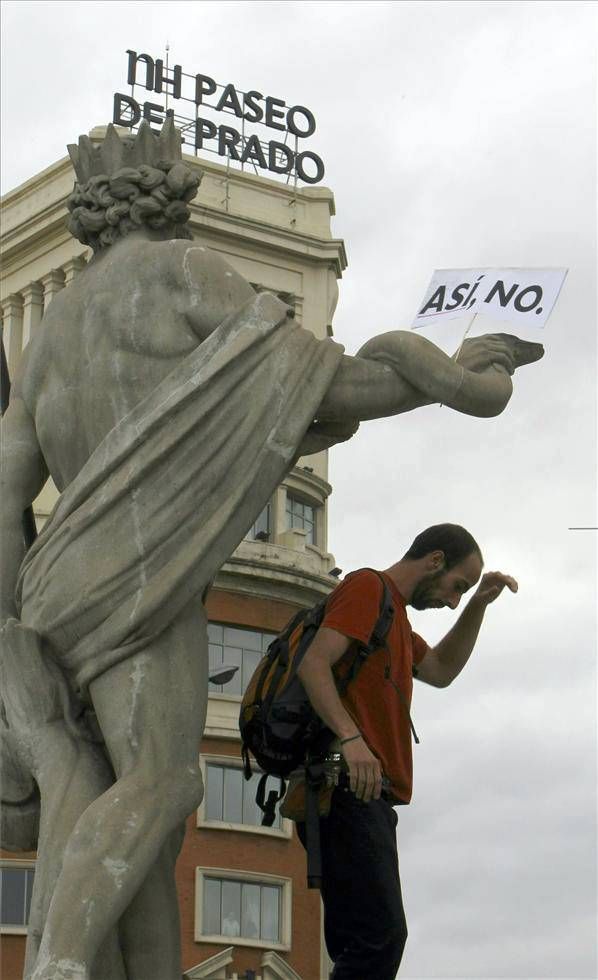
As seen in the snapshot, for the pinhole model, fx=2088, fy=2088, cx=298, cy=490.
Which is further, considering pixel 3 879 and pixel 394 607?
pixel 3 879

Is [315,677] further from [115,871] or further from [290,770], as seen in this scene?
[115,871]

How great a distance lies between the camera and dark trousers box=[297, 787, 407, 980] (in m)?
7.85

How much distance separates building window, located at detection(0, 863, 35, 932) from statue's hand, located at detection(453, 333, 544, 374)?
40.0 metres

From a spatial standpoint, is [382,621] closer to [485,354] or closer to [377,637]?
[377,637]

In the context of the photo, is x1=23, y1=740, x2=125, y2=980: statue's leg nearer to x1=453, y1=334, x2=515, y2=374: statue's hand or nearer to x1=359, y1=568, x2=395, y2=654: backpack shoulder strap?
x1=359, y1=568, x2=395, y2=654: backpack shoulder strap

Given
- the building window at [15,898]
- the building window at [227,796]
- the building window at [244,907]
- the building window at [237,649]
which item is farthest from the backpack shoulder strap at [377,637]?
the building window at [237,649]

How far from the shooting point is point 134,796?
7367 millimetres

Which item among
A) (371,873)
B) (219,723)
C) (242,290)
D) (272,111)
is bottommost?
(371,873)

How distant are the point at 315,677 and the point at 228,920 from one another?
4885 cm

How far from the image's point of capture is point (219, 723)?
55.8m

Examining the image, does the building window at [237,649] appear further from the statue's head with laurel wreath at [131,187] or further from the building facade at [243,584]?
the statue's head with laurel wreath at [131,187]

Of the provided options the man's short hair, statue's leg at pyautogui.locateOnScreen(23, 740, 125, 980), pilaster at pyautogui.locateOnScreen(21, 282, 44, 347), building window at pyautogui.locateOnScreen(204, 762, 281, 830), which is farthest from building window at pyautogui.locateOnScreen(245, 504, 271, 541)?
statue's leg at pyautogui.locateOnScreen(23, 740, 125, 980)

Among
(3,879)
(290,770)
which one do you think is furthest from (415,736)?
(3,879)

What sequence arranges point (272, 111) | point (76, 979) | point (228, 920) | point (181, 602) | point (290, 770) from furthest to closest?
point (272, 111) → point (228, 920) → point (290, 770) → point (181, 602) → point (76, 979)
